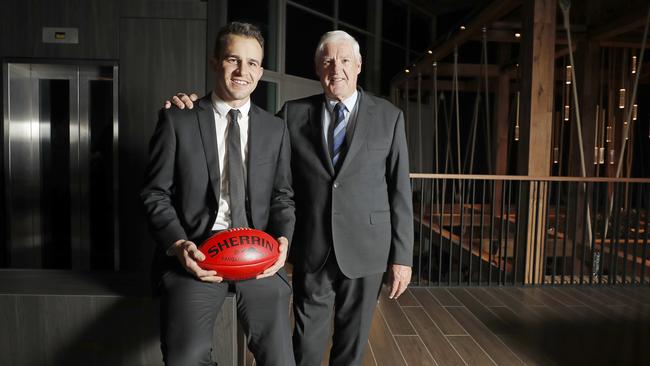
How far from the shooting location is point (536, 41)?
4.38 metres

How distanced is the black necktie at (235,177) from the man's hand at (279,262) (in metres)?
0.13

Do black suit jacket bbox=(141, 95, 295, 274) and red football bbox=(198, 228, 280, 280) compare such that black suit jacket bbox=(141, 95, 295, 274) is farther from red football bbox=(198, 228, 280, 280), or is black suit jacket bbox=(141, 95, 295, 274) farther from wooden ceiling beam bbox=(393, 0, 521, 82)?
wooden ceiling beam bbox=(393, 0, 521, 82)

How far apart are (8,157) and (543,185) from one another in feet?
13.5

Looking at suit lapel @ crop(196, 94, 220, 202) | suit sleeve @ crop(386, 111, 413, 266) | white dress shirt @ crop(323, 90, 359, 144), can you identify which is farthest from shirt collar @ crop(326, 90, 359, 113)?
suit lapel @ crop(196, 94, 220, 202)

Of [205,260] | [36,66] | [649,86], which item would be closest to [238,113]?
[205,260]

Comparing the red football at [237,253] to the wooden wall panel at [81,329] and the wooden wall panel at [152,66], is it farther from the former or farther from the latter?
the wooden wall panel at [152,66]

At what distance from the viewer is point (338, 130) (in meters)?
1.82

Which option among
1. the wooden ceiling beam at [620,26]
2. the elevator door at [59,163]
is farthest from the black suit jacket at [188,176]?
the wooden ceiling beam at [620,26]

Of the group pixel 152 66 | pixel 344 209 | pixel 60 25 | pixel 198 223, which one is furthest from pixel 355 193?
pixel 60 25

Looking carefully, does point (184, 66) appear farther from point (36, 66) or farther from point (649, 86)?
point (649, 86)

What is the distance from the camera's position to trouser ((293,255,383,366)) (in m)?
1.84

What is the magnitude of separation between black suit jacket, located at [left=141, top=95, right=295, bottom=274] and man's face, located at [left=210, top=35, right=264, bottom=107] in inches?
4.4

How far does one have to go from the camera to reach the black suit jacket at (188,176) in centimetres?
157

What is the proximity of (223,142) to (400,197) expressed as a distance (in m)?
0.66
